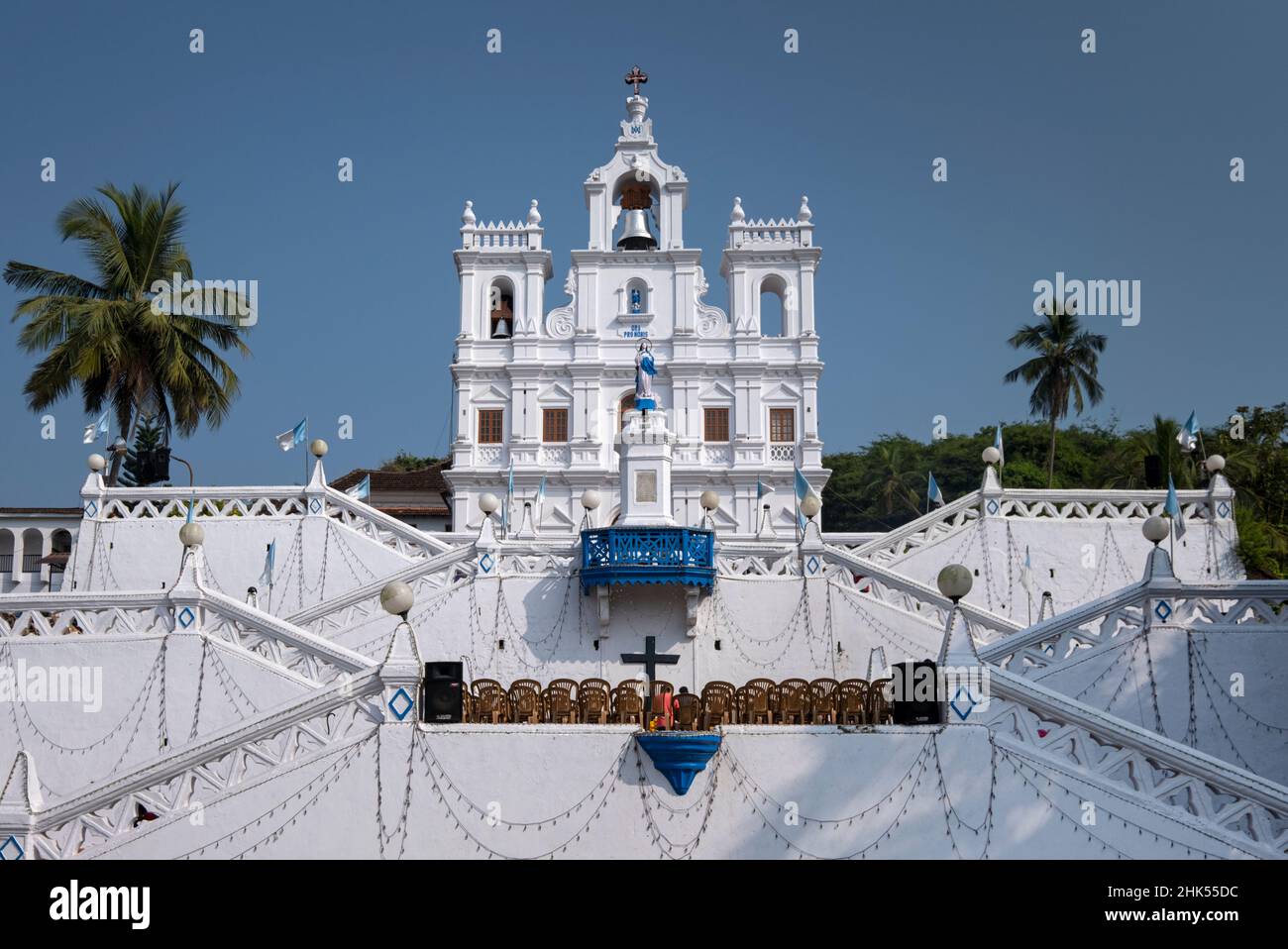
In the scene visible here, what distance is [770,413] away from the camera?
145ft

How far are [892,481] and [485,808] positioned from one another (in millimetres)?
53477

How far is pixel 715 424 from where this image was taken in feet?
144

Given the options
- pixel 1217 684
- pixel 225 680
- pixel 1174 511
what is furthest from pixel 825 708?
pixel 1174 511

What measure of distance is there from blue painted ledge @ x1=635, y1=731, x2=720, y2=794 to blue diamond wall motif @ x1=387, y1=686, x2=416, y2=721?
9.61ft

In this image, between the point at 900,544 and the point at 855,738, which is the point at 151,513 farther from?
the point at 855,738

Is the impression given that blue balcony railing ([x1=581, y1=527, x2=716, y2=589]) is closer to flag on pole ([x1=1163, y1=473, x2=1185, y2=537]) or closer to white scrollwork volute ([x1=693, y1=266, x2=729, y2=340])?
flag on pole ([x1=1163, y1=473, x2=1185, y2=537])

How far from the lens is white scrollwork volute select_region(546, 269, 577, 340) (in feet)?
148

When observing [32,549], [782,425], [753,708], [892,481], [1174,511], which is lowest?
[753,708]

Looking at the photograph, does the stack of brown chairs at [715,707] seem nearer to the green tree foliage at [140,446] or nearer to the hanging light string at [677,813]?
the hanging light string at [677,813]

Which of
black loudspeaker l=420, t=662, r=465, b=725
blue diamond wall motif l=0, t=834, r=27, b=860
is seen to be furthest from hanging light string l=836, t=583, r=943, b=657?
blue diamond wall motif l=0, t=834, r=27, b=860

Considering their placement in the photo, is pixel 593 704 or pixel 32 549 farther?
pixel 32 549

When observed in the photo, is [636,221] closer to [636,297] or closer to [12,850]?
[636,297]

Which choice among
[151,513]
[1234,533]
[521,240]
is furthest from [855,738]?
[521,240]

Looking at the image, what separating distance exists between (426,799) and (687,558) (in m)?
10.4
